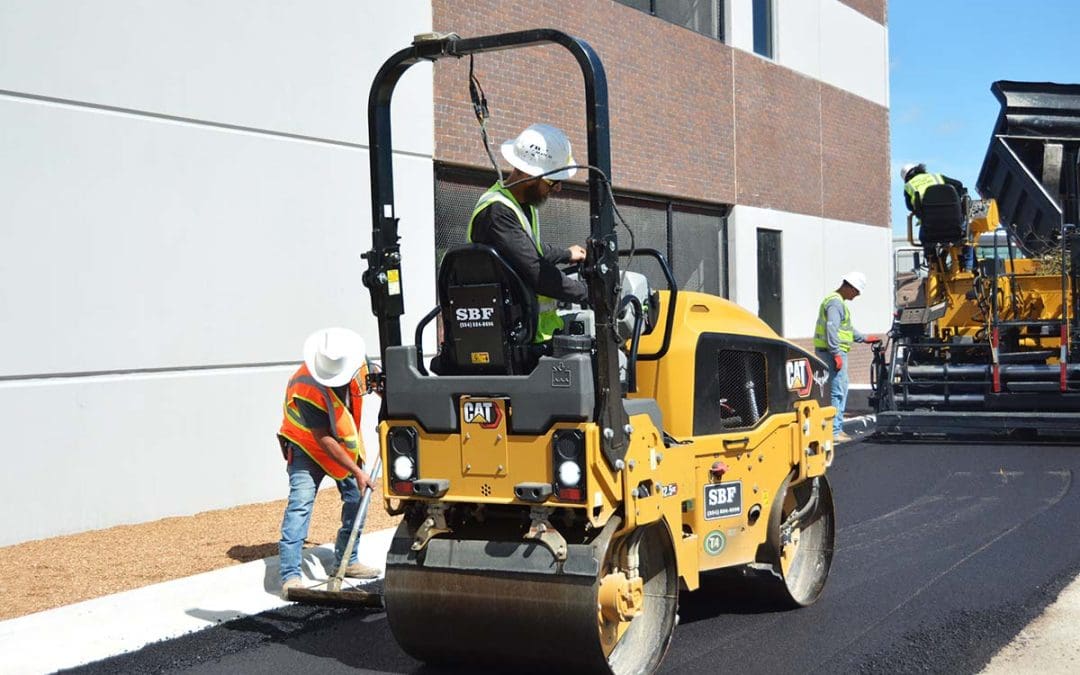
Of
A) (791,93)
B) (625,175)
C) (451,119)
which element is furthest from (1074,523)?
(791,93)

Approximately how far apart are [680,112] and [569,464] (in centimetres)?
1195

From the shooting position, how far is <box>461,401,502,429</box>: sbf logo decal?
4.98m

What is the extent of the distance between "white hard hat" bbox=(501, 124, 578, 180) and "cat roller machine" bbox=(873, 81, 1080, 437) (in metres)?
8.98

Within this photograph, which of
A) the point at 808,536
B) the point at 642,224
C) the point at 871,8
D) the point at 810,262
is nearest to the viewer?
the point at 808,536

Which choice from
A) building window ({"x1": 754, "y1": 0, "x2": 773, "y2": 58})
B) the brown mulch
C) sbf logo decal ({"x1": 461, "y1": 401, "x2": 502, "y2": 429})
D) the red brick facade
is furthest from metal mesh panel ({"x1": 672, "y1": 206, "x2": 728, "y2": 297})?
sbf logo decal ({"x1": 461, "y1": 401, "x2": 502, "y2": 429})

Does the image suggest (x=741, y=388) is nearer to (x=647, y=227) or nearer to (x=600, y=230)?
(x=600, y=230)

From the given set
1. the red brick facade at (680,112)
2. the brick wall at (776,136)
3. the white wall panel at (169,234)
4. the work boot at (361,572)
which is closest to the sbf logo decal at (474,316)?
the work boot at (361,572)

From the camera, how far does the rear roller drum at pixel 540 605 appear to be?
479 cm

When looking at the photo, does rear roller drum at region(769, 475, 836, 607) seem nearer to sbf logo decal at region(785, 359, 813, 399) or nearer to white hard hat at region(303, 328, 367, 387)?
sbf logo decal at region(785, 359, 813, 399)

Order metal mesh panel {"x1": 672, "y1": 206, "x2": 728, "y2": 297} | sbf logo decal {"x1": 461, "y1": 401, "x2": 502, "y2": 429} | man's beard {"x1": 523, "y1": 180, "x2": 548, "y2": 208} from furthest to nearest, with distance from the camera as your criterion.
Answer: metal mesh panel {"x1": 672, "y1": 206, "x2": 728, "y2": 297}
man's beard {"x1": 523, "y1": 180, "x2": 548, "y2": 208}
sbf logo decal {"x1": 461, "y1": 401, "x2": 502, "y2": 429}

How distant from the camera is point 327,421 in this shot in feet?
22.1

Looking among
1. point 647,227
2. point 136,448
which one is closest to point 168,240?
point 136,448

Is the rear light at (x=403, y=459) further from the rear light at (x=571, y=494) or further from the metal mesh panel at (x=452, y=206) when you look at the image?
the metal mesh panel at (x=452, y=206)

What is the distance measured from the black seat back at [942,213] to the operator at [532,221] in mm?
9369
